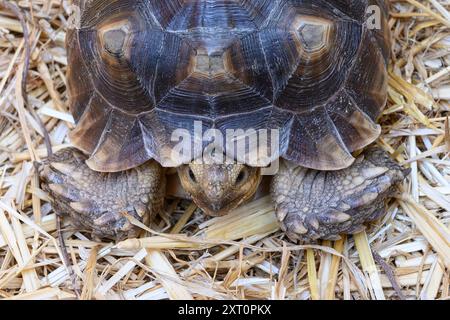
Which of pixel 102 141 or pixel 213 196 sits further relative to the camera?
pixel 102 141

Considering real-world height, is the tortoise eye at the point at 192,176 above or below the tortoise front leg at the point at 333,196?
above

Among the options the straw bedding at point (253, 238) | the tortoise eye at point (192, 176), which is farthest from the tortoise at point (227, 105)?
the straw bedding at point (253, 238)

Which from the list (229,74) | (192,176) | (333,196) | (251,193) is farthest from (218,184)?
(333,196)

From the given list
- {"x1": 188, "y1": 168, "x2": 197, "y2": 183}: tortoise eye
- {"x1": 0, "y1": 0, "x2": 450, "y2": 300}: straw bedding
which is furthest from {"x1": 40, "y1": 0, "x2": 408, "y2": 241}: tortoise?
{"x1": 0, "y1": 0, "x2": 450, "y2": 300}: straw bedding

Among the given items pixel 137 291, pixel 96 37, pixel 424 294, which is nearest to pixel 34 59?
pixel 96 37

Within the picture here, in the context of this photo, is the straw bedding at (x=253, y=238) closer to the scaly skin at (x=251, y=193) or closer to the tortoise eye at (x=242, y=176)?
the scaly skin at (x=251, y=193)

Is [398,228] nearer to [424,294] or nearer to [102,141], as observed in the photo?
[424,294]
